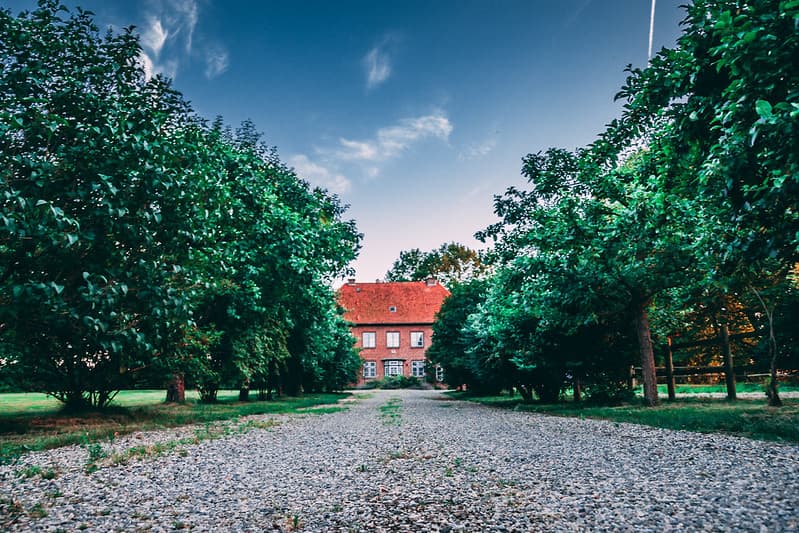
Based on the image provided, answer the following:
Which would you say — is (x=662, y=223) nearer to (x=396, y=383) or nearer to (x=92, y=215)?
(x=92, y=215)

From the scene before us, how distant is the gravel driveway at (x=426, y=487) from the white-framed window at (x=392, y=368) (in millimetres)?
45512

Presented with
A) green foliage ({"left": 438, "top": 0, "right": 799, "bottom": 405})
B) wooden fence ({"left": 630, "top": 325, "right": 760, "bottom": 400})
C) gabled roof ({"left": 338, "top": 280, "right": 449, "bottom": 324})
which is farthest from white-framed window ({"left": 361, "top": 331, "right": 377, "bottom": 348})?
wooden fence ({"left": 630, "top": 325, "right": 760, "bottom": 400})

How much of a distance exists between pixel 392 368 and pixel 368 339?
412cm

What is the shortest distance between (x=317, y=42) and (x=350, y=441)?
36.0 feet

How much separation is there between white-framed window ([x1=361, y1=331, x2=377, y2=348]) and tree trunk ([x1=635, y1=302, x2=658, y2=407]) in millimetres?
40386

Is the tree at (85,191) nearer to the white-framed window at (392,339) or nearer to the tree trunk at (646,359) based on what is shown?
the tree trunk at (646,359)

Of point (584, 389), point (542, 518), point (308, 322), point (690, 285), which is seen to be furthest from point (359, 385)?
point (542, 518)

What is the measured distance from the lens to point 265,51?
13.2 meters

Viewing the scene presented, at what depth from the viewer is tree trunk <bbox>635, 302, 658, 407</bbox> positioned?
1362cm

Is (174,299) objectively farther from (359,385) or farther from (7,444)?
(359,385)

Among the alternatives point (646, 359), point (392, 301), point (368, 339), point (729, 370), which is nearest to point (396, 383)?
point (368, 339)

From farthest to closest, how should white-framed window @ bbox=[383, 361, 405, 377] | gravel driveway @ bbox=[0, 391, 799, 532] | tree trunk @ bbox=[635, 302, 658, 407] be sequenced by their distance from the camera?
white-framed window @ bbox=[383, 361, 405, 377], tree trunk @ bbox=[635, 302, 658, 407], gravel driveway @ bbox=[0, 391, 799, 532]

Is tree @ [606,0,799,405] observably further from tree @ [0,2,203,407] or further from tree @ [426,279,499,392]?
tree @ [426,279,499,392]

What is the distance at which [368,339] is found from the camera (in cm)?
5309
